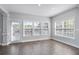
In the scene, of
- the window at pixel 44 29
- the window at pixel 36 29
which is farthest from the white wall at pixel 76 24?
the window at pixel 36 29

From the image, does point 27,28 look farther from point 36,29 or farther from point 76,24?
point 76,24

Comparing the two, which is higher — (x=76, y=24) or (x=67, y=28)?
(x=76, y=24)

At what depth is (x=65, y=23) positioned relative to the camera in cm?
277

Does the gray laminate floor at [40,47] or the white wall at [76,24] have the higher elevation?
the white wall at [76,24]

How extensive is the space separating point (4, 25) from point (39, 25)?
67.9 inches

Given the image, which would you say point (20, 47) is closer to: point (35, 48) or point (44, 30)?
point (35, 48)

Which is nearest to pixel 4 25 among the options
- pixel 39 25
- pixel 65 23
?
pixel 39 25

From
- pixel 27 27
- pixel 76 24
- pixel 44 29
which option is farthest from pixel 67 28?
pixel 27 27

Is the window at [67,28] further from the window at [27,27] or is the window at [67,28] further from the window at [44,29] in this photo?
the window at [27,27]

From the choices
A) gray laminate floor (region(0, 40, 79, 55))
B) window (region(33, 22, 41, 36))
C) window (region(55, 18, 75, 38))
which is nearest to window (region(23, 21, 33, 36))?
window (region(33, 22, 41, 36))

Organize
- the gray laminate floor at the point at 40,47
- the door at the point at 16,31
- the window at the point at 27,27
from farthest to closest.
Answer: the door at the point at 16,31 → the window at the point at 27,27 → the gray laminate floor at the point at 40,47

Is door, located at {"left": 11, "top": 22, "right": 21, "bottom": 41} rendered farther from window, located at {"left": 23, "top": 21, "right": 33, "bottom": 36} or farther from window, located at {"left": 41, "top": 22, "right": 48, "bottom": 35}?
window, located at {"left": 41, "top": 22, "right": 48, "bottom": 35}

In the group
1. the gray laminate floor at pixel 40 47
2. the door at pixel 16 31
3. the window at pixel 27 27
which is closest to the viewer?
the gray laminate floor at pixel 40 47
